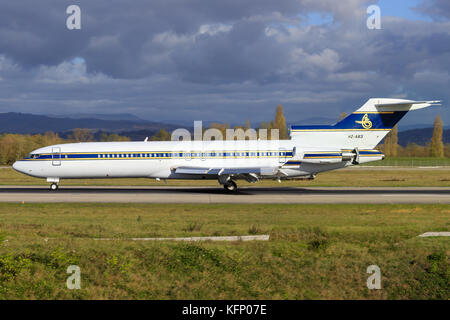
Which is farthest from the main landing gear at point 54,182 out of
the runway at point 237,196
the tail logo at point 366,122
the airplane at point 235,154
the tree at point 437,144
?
the tree at point 437,144

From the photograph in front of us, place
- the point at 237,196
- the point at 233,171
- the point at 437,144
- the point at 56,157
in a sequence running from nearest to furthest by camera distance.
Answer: the point at 237,196 → the point at 233,171 → the point at 56,157 → the point at 437,144

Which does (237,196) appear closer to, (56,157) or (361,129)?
(361,129)

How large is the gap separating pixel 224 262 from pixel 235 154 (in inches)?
830

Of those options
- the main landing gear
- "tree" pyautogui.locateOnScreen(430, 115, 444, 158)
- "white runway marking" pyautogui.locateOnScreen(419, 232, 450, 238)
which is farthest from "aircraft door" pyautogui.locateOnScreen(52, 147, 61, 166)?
"tree" pyautogui.locateOnScreen(430, 115, 444, 158)

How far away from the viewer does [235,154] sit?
35.4 metres

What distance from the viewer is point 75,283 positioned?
13.4 m

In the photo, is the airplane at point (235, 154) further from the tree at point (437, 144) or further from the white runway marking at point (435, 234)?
the tree at point (437, 144)

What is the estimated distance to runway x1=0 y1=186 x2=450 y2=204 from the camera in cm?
2998

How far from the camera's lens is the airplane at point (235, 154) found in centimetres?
3491

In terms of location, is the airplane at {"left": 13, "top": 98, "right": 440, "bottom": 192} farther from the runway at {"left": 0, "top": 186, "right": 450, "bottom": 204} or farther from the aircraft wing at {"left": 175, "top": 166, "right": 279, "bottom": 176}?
the runway at {"left": 0, "top": 186, "right": 450, "bottom": 204}

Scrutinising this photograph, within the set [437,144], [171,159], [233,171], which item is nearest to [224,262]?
[233,171]
